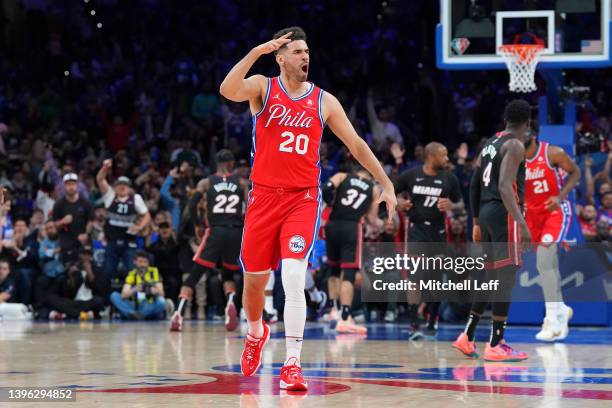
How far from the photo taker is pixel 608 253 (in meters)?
14.7

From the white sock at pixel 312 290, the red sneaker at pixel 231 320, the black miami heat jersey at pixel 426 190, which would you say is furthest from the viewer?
the white sock at pixel 312 290

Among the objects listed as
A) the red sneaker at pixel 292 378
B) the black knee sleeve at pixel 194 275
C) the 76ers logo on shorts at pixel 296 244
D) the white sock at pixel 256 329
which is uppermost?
the 76ers logo on shorts at pixel 296 244

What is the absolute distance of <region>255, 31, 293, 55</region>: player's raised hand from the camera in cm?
735

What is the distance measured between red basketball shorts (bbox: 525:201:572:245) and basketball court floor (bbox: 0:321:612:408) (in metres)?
1.16

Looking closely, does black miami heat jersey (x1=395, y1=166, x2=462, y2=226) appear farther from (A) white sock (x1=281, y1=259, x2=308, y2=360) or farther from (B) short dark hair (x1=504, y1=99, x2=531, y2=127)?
(A) white sock (x1=281, y1=259, x2=308, y2=360)

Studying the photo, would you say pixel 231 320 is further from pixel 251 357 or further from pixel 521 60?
pixel 251 357

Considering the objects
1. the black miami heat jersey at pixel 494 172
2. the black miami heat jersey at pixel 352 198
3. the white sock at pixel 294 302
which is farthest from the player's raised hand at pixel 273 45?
the black miami heat jersey at pixel 352 198

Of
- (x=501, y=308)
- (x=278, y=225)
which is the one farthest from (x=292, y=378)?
(x=501, y=308)

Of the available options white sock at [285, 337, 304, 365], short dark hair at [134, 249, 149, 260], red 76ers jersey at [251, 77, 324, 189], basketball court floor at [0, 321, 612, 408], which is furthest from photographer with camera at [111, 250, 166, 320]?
white sock at [285, 337, 304, 365]

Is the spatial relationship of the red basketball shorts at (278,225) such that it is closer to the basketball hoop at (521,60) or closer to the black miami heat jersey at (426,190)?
the black miami heat jersey at (426,190)

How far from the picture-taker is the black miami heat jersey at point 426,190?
43.1 ft

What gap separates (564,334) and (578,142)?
366cm

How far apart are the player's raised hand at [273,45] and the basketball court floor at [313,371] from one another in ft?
7.44

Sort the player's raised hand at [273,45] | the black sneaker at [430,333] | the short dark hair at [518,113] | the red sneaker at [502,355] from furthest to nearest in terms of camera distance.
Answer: the black sneaker at [430,333], the short dark hair at [518,113], the red sneaker at [502,355], the player's raised hand at [273,45]
